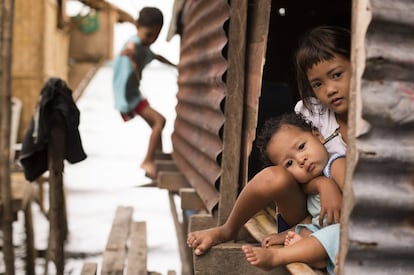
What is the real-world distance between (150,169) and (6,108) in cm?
189

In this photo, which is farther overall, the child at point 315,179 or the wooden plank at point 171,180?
the wooden plank at point 171,180

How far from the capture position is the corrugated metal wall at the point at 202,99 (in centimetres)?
409

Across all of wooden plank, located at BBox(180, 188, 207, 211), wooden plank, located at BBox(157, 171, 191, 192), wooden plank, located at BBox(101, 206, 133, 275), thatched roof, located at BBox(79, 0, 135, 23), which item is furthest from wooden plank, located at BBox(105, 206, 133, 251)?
thatched roof, located at BBox(79, 0, 135, 23)

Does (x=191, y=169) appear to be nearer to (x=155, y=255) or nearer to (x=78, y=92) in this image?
(x=155, y=255)

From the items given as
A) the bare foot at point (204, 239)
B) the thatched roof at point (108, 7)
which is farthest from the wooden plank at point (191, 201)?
the thatched roof at point (108, 7)

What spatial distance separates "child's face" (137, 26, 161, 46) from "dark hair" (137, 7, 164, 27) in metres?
0.04

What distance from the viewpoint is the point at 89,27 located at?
19859mm

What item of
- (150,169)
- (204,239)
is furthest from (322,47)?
(150,169)

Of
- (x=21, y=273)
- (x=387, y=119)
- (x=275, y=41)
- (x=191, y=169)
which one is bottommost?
(x=21, y=273)

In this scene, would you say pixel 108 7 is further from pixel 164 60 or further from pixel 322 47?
pixel 322 47

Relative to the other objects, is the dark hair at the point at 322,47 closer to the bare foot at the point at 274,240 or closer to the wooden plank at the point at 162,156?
the bare foot at the point at 274,240

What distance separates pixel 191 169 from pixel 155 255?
526 cm

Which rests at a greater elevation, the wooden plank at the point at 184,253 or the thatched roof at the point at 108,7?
the thatched roof at the point at 108,7

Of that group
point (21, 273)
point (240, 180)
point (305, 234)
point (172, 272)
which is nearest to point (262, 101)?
Answer: point (240, 180)
